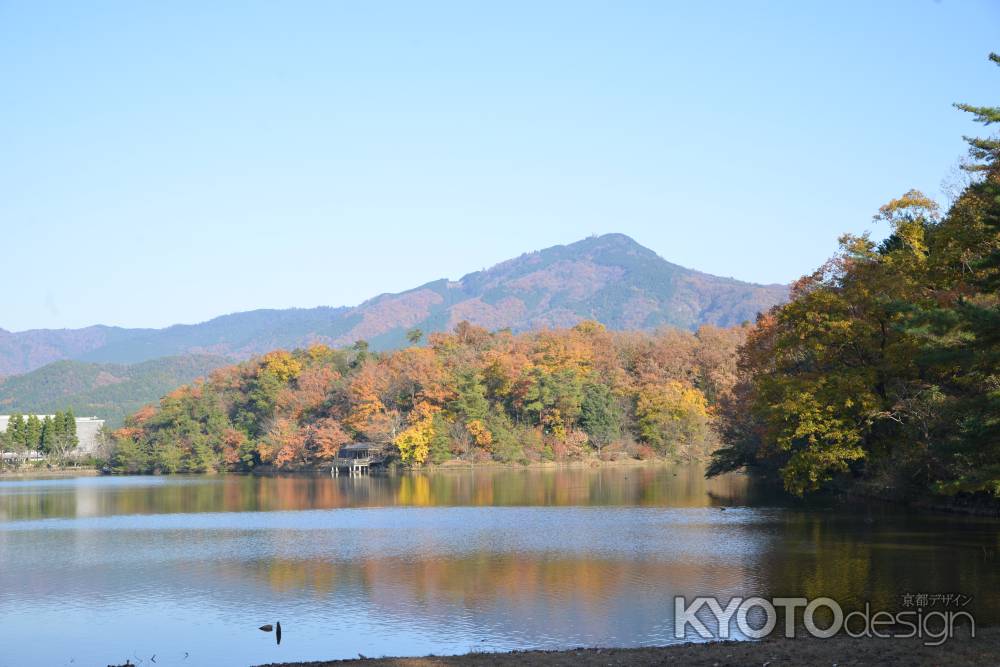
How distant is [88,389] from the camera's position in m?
184

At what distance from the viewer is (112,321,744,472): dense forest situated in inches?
2820

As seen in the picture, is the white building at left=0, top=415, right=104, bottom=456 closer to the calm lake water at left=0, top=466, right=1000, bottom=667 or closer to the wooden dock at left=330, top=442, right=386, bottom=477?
the wooden dock at left=330, top=442, right=386, bottom=477

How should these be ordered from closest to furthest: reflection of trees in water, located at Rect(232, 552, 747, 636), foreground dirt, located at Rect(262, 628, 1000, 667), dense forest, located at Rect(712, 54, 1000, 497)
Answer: foreground dirt, located at Rect(262, 628, 1000, 667) → reflection of trees in water, located at Rect(232, 552, 747, 636) → dense forest, located at Rect(712, 54, 1000, 497)

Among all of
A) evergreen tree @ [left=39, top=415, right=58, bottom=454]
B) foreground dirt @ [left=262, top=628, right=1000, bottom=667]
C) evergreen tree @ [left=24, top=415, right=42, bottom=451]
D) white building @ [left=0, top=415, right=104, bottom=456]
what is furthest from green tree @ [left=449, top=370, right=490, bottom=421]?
foreground dirt @ [left=262, top=628, right=1000, bottom=667]

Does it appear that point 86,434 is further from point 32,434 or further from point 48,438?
point 32,434

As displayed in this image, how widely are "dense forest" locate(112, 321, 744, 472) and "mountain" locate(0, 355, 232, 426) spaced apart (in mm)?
72544

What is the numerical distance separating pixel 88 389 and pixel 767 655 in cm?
19109

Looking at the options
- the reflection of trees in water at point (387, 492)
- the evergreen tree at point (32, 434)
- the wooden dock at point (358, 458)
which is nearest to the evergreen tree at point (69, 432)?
the evergreen tree at point (32, 434)

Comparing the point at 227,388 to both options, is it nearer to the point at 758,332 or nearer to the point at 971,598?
the point at 758,332

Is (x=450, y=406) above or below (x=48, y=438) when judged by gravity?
above

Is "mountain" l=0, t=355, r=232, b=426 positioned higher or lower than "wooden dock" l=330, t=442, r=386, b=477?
higher

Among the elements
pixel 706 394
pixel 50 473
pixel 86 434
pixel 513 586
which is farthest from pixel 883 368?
pixel 86 434

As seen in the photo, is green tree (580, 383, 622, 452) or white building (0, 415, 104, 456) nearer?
green tree (580, 383, 622, 452)

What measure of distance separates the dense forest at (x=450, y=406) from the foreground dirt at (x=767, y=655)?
53.5 meters
